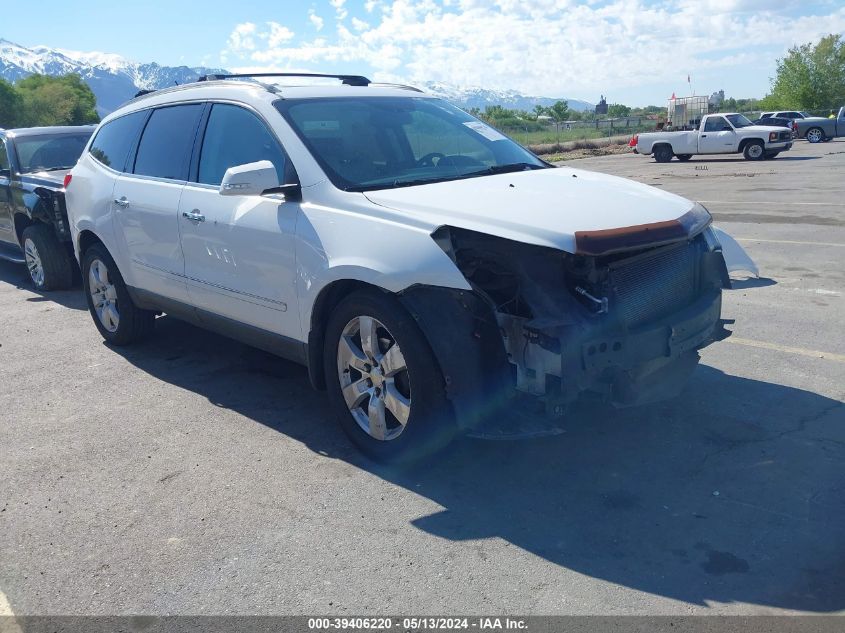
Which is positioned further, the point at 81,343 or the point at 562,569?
the point at 81,343

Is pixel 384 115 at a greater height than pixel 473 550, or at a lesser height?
greater

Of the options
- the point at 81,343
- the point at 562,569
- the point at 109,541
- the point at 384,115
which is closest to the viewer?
the point at 562,569

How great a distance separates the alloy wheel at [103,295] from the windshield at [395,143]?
2.61 m

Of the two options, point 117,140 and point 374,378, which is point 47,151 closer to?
point 117,140

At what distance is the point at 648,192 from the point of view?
448cm

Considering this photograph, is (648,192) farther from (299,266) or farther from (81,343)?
(81,343)

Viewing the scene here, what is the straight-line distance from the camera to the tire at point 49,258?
890cm

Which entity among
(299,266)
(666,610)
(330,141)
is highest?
(330,141)

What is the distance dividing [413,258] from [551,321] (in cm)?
71

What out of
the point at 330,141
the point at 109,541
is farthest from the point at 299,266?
the point at 109,541

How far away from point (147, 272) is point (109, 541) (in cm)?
262

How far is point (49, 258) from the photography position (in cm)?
890

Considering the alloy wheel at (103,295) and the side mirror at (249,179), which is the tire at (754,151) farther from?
the side mirror at (249,179)

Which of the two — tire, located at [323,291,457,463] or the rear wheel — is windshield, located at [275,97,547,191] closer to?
tire, located at [323,291,457,463]
